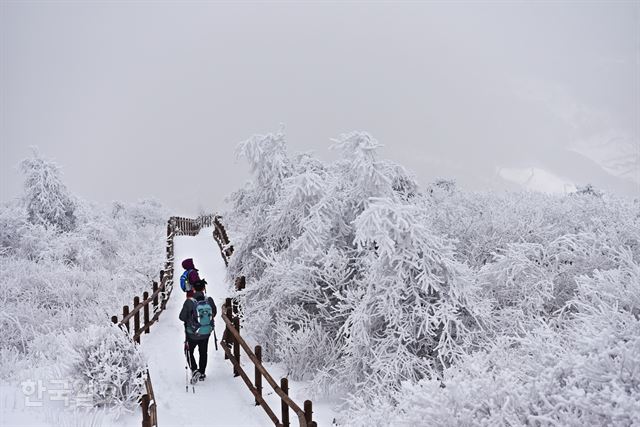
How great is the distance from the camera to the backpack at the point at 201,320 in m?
7.93

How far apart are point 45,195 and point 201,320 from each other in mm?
16230

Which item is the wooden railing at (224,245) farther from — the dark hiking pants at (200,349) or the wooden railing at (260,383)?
the dark hiking pants at (200,349)

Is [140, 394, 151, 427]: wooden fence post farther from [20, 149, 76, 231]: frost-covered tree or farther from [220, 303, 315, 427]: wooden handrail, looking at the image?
[20, 149, 76, 231]: frost-covered tree

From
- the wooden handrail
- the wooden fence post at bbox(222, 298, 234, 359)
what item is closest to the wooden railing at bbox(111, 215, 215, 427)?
the wooden handrail

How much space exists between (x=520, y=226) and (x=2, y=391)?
33.7 ft

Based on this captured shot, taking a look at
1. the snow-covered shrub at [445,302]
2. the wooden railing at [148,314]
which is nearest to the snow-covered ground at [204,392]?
the wooden railing at [148,314]

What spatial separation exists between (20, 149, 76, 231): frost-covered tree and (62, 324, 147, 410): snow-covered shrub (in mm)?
15236

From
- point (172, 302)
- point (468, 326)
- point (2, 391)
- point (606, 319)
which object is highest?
point (606, 319)

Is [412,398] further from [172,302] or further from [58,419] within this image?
[172,302]

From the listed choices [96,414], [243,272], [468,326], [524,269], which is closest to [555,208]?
[524,269]

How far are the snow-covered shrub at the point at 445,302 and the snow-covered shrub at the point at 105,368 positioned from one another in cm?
300

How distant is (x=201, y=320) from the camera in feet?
26.1

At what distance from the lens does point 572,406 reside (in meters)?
3.84

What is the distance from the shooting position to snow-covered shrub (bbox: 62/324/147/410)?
633cm
